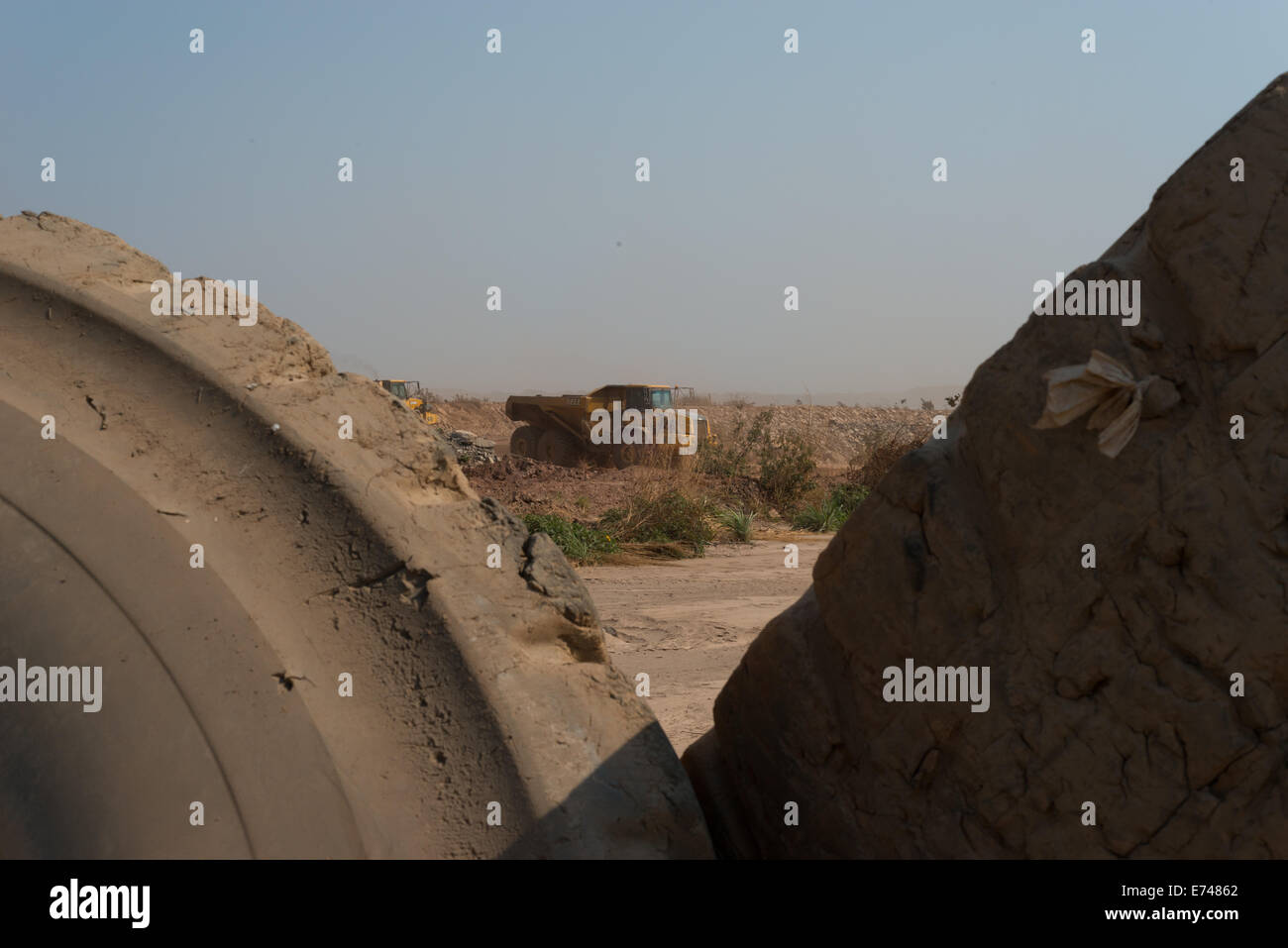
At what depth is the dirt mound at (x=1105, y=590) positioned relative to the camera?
1.48 m

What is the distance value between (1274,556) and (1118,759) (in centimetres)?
40

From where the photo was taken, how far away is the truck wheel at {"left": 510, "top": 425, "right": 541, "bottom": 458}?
21.1 metres

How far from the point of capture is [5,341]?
6.83 feet

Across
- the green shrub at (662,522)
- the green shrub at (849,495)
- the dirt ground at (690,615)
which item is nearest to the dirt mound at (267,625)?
the dirt ground at (690,615)

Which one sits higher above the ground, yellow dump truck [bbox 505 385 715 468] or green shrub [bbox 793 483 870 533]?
yellow dump truck [bbox 505 385 715 468]

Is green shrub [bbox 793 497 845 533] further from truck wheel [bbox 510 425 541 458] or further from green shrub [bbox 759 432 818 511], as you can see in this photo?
Answer: truck wheel [bbox 510 425 541 458]

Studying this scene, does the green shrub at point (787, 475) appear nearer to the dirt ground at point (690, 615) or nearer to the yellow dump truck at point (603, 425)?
the yellow dump truck at point (603, 425)

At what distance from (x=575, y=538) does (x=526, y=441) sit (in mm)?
11727

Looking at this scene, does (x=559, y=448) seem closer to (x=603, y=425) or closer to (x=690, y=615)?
(x=603, y=425)

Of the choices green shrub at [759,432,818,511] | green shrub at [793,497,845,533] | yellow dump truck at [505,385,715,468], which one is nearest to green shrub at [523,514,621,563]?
green shrub at [793,497,845,533]

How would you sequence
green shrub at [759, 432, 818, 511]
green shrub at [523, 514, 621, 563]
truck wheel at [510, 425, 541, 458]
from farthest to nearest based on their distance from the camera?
1. truck wheel at [510, 425, 541, 458]
2. green shrub at [759, 432, 818, 511]
3. green shrub at [523, 514, 621, 563]

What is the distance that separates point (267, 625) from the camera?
1.77 m

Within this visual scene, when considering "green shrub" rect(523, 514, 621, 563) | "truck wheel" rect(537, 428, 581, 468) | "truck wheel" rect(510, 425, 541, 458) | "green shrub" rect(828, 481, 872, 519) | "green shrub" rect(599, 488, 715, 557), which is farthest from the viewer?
"truck wheel" rect(510, 425, 541, 458)

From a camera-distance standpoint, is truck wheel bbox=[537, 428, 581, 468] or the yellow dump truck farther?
truck wheel bbox=[537, 428, 581, 468]
